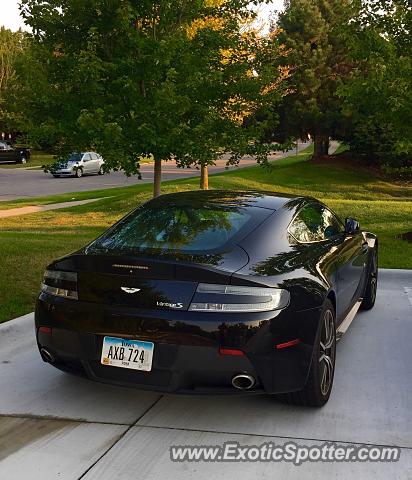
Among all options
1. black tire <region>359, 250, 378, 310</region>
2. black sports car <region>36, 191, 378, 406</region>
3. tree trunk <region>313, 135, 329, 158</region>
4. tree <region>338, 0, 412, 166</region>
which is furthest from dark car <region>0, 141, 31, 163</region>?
black sports car <region>36, 191, 378, 406</region>

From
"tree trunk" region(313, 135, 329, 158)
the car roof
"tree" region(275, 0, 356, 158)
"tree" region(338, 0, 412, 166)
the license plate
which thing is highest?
"tree" region(275, 0, 356, 158)

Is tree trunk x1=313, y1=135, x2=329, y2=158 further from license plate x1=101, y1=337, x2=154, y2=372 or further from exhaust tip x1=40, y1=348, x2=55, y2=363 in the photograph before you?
license plate x1=101, y1=337, x2=154, y2=372

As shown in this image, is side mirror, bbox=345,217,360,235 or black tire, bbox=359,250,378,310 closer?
side mirror, bbox=345,217,360,235

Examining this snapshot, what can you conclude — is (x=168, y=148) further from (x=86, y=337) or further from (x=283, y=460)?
(x=283, y=460)

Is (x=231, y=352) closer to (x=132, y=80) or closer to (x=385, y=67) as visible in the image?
(x=132, y=80)

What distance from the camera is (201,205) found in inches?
175

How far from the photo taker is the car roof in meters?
4.46

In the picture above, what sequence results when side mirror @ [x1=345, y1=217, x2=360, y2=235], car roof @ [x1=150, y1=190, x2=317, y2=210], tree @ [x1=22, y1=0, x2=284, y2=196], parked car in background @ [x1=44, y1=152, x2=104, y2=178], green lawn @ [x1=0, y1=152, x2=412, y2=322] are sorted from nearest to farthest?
car roof @ [x1=150, y1=190, x2=317, y2=210], side mirror @ [x1=345, y1=217, x2=360, y2=235], green lawn @ [x1=0, y1=152, x2=412, y2=322], tree @ [x1=22, y1=0, x2=284, y2=196], parked car in background @ [x1=44, y1=152, x2=104, y2=178]

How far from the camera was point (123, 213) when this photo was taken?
16.5 meters

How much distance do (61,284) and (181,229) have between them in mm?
919

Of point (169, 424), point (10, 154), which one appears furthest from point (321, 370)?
point (10, 154)

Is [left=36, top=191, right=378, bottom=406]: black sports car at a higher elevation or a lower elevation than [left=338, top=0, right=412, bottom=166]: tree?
lower

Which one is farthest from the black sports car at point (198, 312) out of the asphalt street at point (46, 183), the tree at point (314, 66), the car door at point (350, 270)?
the tree at point (314, 66)

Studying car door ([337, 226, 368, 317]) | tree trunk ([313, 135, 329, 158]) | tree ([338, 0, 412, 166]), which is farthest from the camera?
tree trunk ([313, 135, 329, 158])
